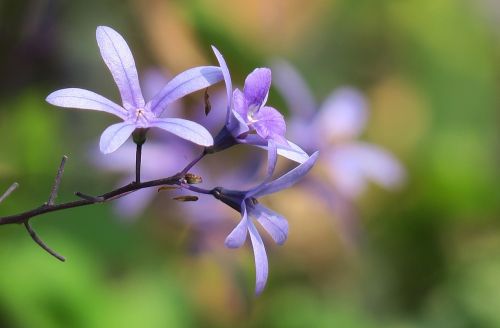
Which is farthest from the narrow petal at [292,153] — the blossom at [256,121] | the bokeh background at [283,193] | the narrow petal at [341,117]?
the narrow petal at [341,117]

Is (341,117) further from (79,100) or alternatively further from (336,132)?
(79,100)

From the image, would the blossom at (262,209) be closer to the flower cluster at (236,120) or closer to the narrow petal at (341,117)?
the flower cluster at (236,120)

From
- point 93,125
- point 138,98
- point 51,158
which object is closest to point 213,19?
point 93,125

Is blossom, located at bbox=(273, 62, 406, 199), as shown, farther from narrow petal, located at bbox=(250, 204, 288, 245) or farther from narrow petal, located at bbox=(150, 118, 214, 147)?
narrow petal, located at bbox=(150, 118, 214, 147)

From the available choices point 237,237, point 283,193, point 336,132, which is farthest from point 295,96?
point 237,237

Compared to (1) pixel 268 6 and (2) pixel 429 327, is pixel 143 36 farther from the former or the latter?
(2) pixel 429 327

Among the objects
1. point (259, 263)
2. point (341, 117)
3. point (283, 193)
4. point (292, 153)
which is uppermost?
point (292, 153)
